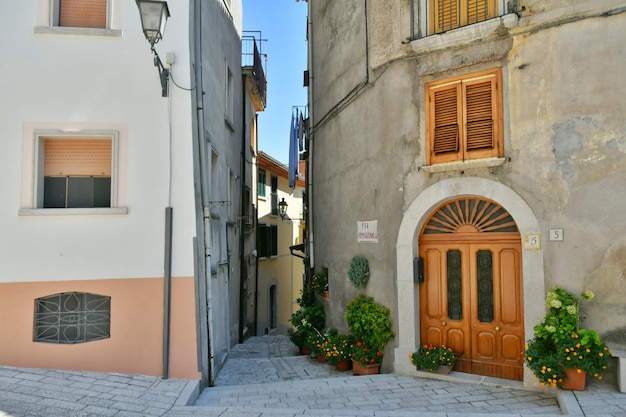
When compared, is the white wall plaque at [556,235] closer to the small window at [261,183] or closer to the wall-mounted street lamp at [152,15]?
the wall-mounted street lamp at [152,15]

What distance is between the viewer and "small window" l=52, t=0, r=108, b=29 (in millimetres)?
8195

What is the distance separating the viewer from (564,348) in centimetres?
659

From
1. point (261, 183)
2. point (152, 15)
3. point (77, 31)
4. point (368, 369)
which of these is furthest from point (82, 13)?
point (261, 183)

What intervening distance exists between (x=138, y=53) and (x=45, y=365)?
16.4ft

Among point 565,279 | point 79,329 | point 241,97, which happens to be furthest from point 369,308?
point 241,97

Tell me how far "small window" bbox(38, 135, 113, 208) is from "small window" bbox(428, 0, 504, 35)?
226 inches

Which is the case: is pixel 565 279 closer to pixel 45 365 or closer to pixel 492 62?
pixel 492 62

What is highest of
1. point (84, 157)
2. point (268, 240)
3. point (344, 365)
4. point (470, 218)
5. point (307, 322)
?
point (84, 157)

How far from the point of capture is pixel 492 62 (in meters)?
7.87

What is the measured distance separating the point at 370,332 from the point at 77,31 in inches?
274

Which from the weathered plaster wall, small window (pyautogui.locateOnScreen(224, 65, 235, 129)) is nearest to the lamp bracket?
the weathered plaster wall

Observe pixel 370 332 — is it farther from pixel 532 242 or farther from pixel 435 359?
pixel 532 242

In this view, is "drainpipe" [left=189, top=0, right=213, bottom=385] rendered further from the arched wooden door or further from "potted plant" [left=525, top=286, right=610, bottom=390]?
"potted plant" [left=525, top=286, right=610, bottom=390]

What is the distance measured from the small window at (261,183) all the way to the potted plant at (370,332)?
13.0m
